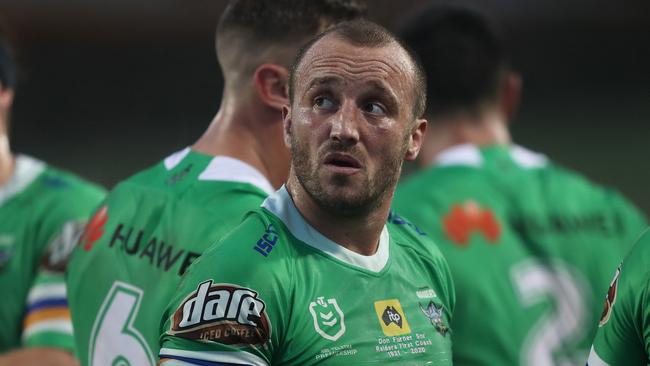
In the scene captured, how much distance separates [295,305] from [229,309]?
0.55ft

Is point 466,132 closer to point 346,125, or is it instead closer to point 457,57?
point 457,57

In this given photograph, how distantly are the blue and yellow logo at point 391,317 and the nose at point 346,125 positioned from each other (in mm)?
390

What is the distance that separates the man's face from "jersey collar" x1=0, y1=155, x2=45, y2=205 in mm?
2426

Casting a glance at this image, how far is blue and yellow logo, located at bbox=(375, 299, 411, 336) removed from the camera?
9.30 ft

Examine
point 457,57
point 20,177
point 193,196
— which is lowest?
point 20,177

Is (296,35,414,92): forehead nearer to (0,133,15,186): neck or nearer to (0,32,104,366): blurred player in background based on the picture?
(0,32,104,366): blurred player in background

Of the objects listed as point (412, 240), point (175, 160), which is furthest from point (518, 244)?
point (412, 240)

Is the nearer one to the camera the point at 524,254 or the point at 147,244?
the point at 147,244

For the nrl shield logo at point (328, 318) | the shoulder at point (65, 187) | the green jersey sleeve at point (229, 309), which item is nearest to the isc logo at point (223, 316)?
the green jersey sleeve at point (229, 309)

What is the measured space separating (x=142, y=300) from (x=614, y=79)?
12.8 meters

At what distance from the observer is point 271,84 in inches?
145

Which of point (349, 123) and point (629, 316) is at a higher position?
point (349, 123)

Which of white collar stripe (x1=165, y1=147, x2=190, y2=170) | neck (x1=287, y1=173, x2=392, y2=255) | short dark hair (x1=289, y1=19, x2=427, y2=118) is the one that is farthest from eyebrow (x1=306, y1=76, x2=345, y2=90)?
white collar stripe (x1=165, y1=147, x2=190, y2=170)

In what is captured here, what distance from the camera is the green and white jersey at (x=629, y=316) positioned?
2.81 meters
